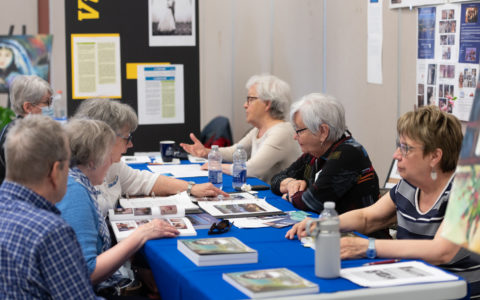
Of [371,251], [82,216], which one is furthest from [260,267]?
[82,216]

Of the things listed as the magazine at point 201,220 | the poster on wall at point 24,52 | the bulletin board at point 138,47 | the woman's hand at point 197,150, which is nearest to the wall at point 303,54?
the bulletin board at point 138,47

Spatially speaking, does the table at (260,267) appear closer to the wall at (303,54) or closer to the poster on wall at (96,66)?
the wall at (303,54)

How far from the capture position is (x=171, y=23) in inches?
229

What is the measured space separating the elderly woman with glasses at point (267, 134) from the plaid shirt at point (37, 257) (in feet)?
8.28

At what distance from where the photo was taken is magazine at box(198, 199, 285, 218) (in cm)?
306

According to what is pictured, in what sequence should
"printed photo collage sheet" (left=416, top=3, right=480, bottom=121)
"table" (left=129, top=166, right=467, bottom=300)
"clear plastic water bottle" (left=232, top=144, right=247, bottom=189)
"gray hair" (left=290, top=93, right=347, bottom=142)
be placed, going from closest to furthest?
"table" (left=129, top=166, right=467, bottom=300) → "gray hair" (left=290, top=93, right=347, bottom=142) → "printed photo collage sheet" (left=416, top=3, right=480, bottom=121) → "clear plastic water bottle" (left=232, top=144, right=247, bottom=189)

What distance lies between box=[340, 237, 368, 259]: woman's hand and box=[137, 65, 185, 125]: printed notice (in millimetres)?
3815

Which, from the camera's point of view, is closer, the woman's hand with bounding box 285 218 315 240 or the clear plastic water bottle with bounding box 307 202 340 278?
the clear plastic water bottle with bounding box 307 202 340 278

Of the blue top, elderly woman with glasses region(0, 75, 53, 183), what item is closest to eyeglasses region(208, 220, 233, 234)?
the blue top

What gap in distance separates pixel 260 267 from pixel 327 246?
11.0 inches

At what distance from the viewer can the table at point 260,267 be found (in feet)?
6.40

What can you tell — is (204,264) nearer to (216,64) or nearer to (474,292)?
(474,292)

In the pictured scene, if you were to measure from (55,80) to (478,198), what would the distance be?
734 centimetres

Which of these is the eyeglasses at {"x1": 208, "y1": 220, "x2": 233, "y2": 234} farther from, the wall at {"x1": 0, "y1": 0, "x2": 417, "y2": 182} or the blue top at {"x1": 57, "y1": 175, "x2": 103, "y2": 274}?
the wall at {"x1": 0, "y1": 0, "x2": 417, "y2": 182}
